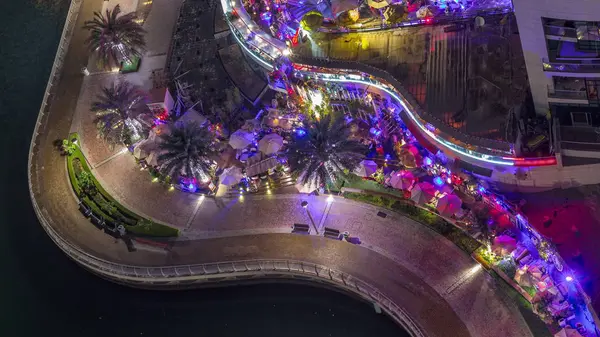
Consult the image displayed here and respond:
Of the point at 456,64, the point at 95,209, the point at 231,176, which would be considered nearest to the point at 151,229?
the point at 95,209

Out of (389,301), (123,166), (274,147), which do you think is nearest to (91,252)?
(123,166)

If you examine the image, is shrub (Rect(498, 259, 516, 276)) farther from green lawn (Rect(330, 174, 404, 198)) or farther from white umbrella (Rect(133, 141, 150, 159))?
white umbrella (Rect(133, 141, 150, 159))

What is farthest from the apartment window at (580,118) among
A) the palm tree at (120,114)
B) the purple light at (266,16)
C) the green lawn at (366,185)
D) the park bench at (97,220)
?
the park bench at (97,220)

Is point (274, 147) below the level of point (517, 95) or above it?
below

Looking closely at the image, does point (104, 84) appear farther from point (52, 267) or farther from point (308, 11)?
point (308, 11)

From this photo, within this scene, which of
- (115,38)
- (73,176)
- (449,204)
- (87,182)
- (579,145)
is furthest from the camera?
(115,38)

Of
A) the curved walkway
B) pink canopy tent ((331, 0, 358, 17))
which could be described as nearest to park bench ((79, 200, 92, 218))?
the curved walkway

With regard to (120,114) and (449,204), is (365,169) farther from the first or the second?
(120,114)
